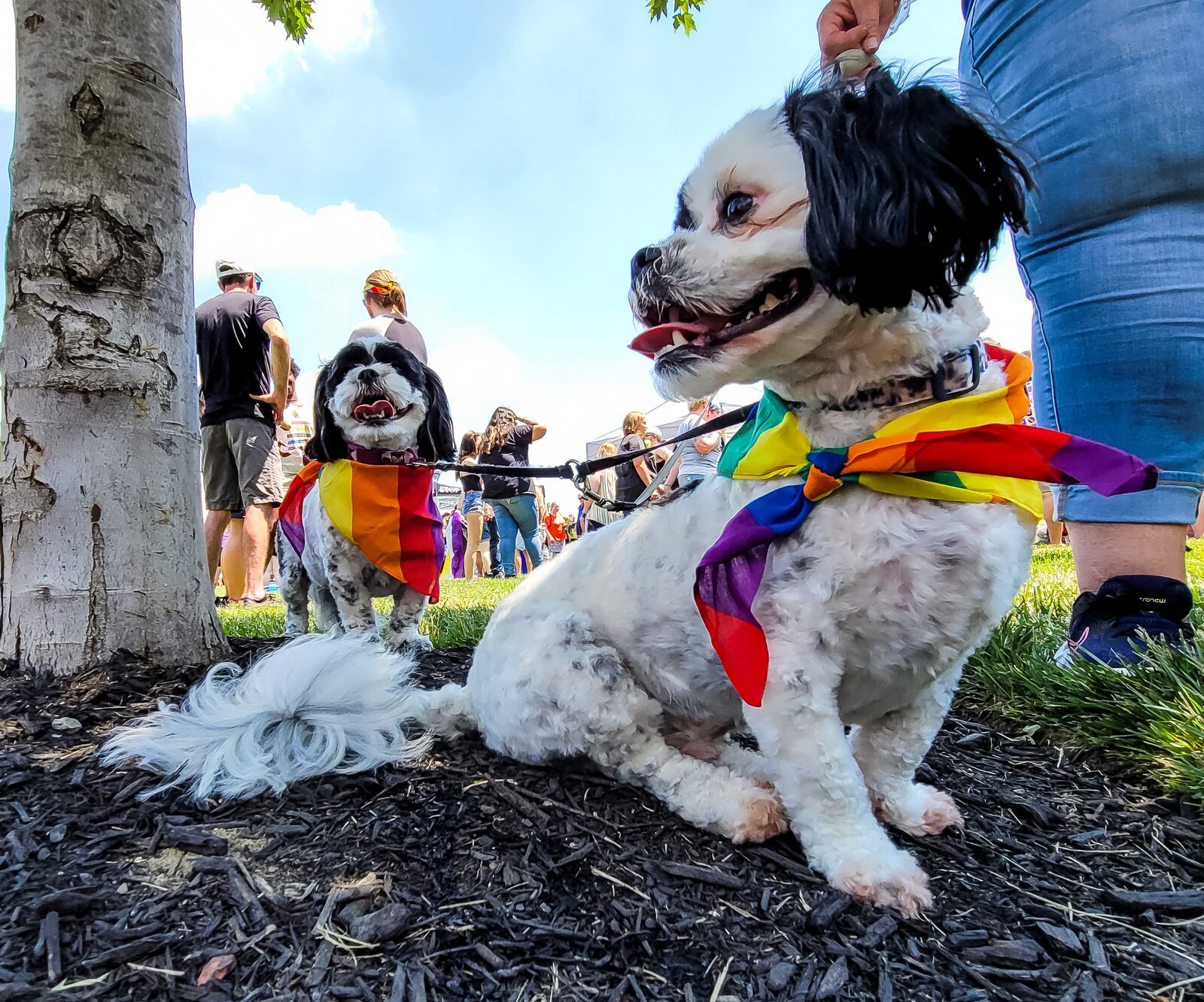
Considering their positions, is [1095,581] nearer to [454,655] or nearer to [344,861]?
[344,861]

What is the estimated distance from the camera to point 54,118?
2443 mm

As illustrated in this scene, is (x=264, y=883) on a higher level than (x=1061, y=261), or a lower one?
lower

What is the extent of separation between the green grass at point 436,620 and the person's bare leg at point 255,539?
12.1 inches

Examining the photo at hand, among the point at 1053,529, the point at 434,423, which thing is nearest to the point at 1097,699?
the point at 434,423

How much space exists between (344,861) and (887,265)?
1655 mm

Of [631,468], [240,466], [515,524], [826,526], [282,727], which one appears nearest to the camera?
[826,526]

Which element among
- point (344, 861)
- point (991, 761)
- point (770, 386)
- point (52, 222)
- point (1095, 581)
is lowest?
point (991, 761)

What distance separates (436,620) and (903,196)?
4159 millimetres

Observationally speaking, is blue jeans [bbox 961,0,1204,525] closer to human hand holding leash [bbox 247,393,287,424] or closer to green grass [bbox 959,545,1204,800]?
green grass [bbox 959,545,1204,800]

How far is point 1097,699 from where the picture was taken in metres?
2.17

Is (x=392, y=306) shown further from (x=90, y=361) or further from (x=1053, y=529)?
(x=1053, y=529)

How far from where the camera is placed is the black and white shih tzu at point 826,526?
136 cm

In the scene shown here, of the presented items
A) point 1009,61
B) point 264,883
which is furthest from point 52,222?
point 1009,61

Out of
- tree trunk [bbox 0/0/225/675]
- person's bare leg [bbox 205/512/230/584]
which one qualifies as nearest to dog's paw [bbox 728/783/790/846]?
tree trunk [bbox 0/0/225/675]
